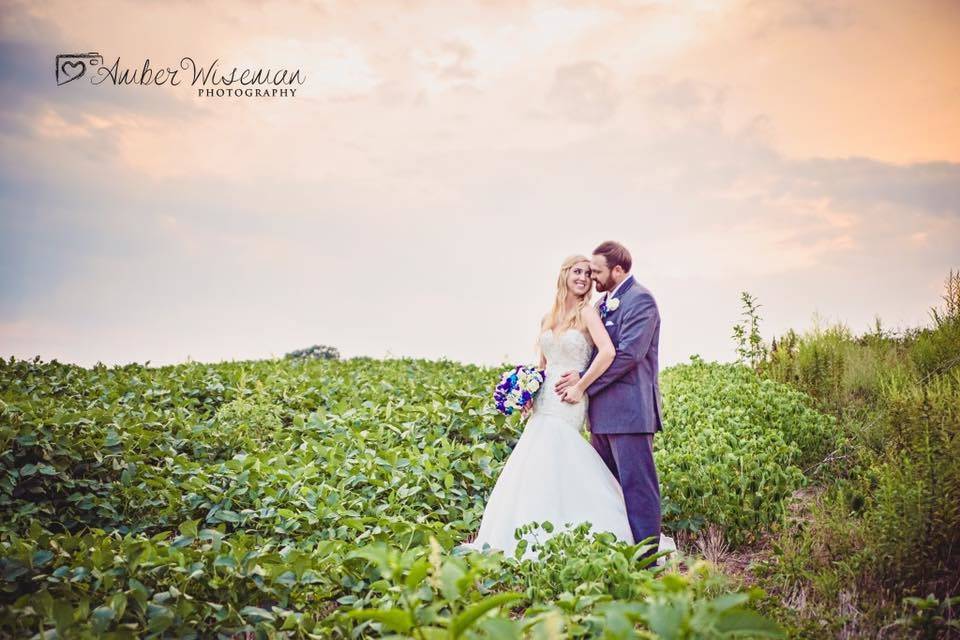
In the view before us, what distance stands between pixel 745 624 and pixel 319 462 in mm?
5848

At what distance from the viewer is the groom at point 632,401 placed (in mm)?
5910

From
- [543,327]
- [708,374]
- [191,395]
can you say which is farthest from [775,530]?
[191,395]

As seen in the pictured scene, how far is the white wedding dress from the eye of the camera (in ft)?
19.2

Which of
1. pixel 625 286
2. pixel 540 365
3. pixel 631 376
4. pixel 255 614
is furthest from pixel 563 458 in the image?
pixel 255 614

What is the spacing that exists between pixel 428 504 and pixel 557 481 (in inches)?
58.1

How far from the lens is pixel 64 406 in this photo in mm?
8586

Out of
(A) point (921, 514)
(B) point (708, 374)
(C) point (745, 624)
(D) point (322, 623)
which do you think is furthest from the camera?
(B) point (708, 374)

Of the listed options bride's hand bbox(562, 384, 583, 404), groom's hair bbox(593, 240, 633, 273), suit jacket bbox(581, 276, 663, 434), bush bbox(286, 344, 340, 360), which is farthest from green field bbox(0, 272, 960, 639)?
bush bbox(286, 344, 340, 360)

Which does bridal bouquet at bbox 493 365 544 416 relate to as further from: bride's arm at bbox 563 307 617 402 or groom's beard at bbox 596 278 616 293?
groom's beard at bbox 596 278 616 293

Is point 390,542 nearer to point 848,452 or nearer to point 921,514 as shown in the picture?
point 921,514

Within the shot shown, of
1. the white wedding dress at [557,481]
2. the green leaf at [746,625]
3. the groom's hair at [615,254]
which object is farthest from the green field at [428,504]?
the groom's hair at [615,254]

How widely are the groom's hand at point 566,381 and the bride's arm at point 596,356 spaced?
0.06 m

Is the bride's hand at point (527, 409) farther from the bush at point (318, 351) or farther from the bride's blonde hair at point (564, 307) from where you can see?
the bush at point (318, 351)

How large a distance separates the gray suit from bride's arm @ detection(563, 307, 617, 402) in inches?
2.5
